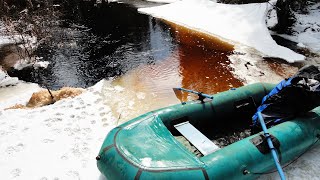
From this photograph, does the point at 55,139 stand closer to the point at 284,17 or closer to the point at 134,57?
the point at 134,57

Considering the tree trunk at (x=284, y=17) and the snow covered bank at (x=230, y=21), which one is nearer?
the snow covered bank at (x=230, y=21)

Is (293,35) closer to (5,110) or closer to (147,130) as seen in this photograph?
(147,130)

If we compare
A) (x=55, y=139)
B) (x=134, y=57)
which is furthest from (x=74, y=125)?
(x=134, y=57)

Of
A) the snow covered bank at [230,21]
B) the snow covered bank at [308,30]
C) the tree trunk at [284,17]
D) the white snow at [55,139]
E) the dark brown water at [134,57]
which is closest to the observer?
the white snow at [55,139]

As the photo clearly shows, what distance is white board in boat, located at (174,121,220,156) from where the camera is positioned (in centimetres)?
371

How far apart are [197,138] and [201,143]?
0.12 metres

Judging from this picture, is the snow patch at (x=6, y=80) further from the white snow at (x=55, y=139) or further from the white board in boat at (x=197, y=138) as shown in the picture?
the white board in boat at (x=197, y=138)

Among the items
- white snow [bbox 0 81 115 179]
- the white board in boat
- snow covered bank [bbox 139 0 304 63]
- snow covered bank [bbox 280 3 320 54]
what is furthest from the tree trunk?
the white board in boat

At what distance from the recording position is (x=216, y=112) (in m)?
4.61

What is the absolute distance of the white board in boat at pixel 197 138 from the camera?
3.71 m

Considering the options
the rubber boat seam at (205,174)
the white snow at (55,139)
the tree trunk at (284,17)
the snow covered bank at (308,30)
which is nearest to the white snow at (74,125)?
the white snow at (55,139)

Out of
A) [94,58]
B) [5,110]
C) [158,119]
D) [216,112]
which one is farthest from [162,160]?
[94,58]

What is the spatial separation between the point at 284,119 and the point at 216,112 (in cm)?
103

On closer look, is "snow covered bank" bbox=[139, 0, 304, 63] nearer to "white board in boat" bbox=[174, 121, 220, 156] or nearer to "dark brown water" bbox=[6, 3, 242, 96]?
"dark brown water" bbox=[6, 3, 242, 96]
